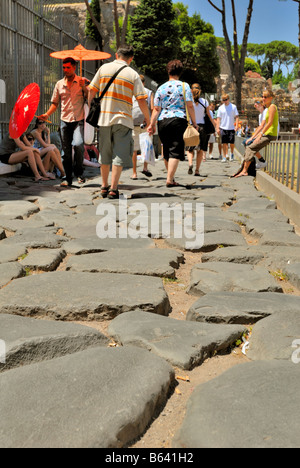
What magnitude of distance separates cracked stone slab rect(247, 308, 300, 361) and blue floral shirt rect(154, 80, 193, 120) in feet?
19.1

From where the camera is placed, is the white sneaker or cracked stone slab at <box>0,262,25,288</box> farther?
the white sneaker

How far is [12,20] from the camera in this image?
9977 mm

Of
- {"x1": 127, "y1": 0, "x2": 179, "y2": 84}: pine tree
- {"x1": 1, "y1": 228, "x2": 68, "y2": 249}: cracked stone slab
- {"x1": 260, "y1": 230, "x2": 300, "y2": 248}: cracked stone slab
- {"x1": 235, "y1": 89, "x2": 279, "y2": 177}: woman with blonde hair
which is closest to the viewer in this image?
{"x1": 1, "y1": 228, "x2": 68, "y2": 249}: cracked stone slab

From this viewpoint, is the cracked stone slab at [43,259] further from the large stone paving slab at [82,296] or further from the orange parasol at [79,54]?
the orange parasol at [79,54]

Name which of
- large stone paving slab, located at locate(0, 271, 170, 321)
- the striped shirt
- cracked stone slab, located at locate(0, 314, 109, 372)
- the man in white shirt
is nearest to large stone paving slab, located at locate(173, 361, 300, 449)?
cracked stone slab, located at locate(0, 314, 109, 372)

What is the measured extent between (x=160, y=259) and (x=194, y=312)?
1086 millimetres

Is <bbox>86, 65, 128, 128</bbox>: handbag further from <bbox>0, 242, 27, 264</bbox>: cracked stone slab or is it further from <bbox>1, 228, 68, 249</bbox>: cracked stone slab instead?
<bbox>0, 242, 27, 264</bbox>: cracked stone slab

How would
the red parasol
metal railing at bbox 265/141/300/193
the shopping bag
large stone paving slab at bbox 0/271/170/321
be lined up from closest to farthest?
large stone paving slab at bbox 0/271/170/321 → metal railing at bbox 265/141/300/193 → the red parasol → the shopping bag

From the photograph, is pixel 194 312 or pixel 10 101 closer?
pixel 194 312

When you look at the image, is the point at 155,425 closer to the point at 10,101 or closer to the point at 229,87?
the point at 10,101

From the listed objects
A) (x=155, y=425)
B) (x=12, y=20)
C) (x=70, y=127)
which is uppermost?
(x=12, y=20)

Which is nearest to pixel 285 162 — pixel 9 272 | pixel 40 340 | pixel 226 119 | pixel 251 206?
pixel 251 206

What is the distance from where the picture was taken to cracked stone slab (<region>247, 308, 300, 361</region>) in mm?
2174
